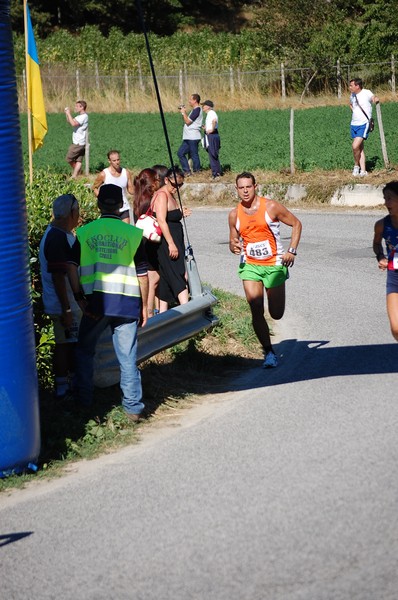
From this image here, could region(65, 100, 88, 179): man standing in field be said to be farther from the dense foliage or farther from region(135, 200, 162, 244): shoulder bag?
the dense foliage

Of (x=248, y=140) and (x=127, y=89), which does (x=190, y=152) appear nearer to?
(x=248, y=140)

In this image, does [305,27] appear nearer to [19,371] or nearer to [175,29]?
[175,29]

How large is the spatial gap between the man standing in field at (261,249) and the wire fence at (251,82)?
113 ft

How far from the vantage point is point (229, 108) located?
4588 cm

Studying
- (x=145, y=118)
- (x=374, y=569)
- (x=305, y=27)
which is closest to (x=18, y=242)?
(x=374, y=569)

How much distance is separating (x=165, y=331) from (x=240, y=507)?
11.3 ft

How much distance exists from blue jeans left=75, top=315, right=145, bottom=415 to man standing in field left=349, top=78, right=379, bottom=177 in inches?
584

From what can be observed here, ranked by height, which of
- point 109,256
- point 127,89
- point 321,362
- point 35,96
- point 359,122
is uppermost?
point 127,89

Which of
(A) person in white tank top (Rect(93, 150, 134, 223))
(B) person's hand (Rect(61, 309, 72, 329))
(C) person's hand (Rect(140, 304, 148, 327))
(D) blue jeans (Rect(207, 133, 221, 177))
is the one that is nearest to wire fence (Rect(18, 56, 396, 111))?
(D) blue jeans (Rect(207, 133, 221, 177))

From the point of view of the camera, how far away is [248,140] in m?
32.2

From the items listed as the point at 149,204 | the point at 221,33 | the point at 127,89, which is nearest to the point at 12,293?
the point at 149,204

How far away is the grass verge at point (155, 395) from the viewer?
7902mm

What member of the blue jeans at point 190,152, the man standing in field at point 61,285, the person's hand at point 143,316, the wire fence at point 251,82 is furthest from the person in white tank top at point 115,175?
the wire fence at point 251,82

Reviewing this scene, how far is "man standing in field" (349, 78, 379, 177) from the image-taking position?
22625mm
